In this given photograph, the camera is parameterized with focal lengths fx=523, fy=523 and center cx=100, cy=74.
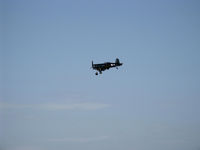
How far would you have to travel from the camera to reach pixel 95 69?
7210 inches

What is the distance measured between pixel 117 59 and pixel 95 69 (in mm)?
12531

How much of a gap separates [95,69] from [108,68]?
4.62 metres

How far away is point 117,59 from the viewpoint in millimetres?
192000

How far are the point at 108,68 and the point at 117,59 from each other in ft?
35.4

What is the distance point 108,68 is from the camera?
182375 millimetres
